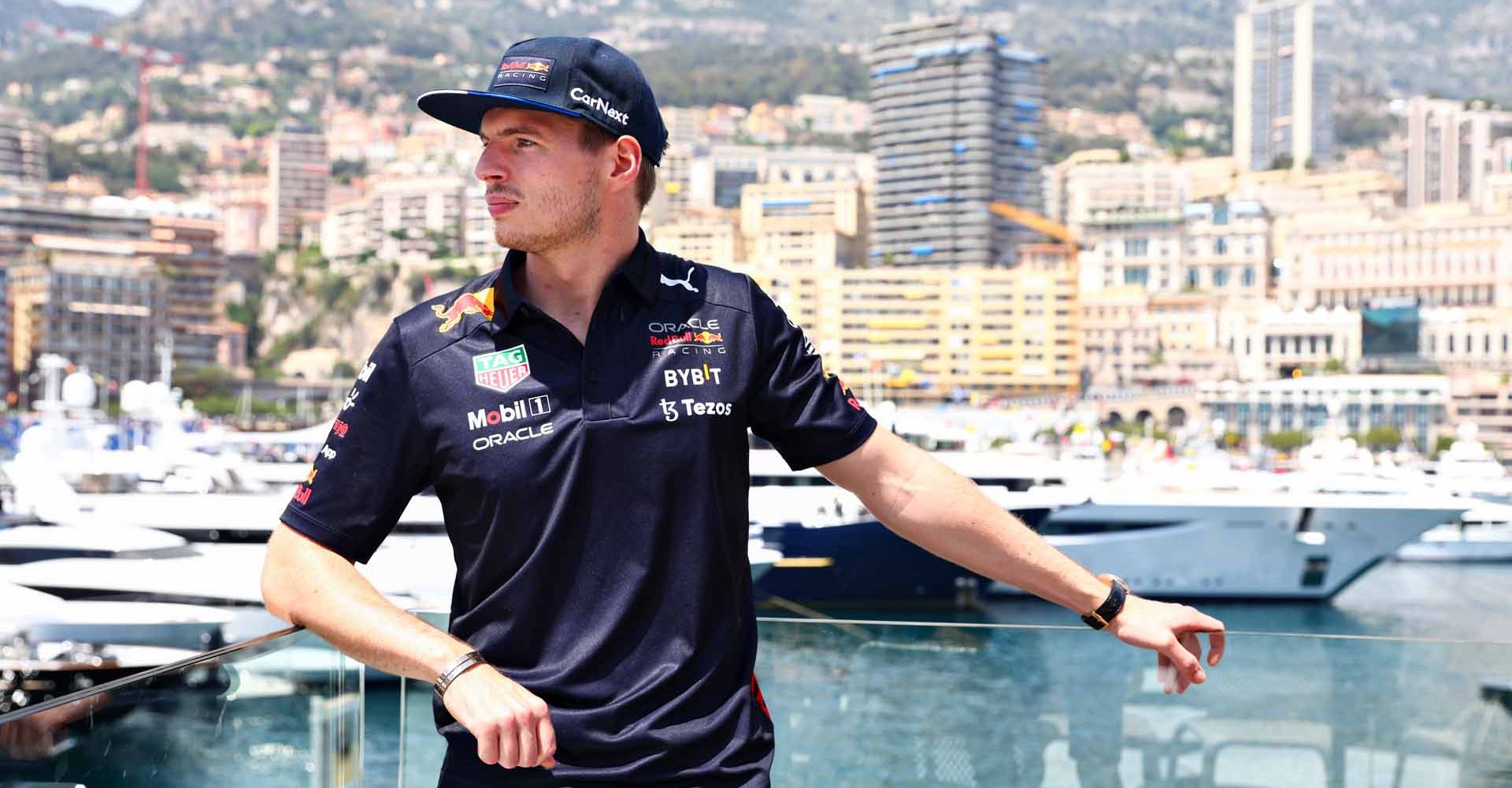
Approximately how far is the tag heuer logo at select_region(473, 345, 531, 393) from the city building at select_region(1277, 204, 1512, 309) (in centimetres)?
8883

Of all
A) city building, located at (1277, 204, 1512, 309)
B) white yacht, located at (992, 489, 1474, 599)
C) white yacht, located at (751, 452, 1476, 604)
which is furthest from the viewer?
city building, located at (1277, 204, 1512, 309)

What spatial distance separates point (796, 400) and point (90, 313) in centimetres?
8759

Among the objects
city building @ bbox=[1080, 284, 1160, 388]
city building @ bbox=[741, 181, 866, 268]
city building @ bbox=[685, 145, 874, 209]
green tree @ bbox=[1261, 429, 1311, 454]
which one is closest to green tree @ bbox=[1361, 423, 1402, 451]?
green tree @ bbox=[1261, 429, 1311, 454]

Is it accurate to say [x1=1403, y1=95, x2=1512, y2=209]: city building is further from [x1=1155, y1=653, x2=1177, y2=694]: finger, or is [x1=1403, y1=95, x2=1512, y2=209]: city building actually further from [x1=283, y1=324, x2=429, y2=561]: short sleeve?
[x1=283, y1=324, x2=429, y2=561]: short sleeve

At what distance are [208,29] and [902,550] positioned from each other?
5276 inches

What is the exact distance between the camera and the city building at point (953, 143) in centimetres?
10131

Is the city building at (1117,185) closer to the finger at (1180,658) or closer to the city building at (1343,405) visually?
the city building at (1343,405)

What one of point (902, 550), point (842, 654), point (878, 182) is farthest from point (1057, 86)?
point (842, 654)

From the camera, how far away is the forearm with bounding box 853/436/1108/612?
53.2 inches

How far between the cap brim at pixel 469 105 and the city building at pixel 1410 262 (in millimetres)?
88762

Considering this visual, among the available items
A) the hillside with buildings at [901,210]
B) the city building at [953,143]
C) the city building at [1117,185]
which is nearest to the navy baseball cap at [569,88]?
the hillside with buildings at [901,210]

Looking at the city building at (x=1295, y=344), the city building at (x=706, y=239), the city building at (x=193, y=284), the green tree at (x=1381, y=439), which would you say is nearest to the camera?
the green tree at (x=1381, y=439)

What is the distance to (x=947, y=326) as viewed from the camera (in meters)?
87.4

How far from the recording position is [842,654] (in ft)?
7.71
